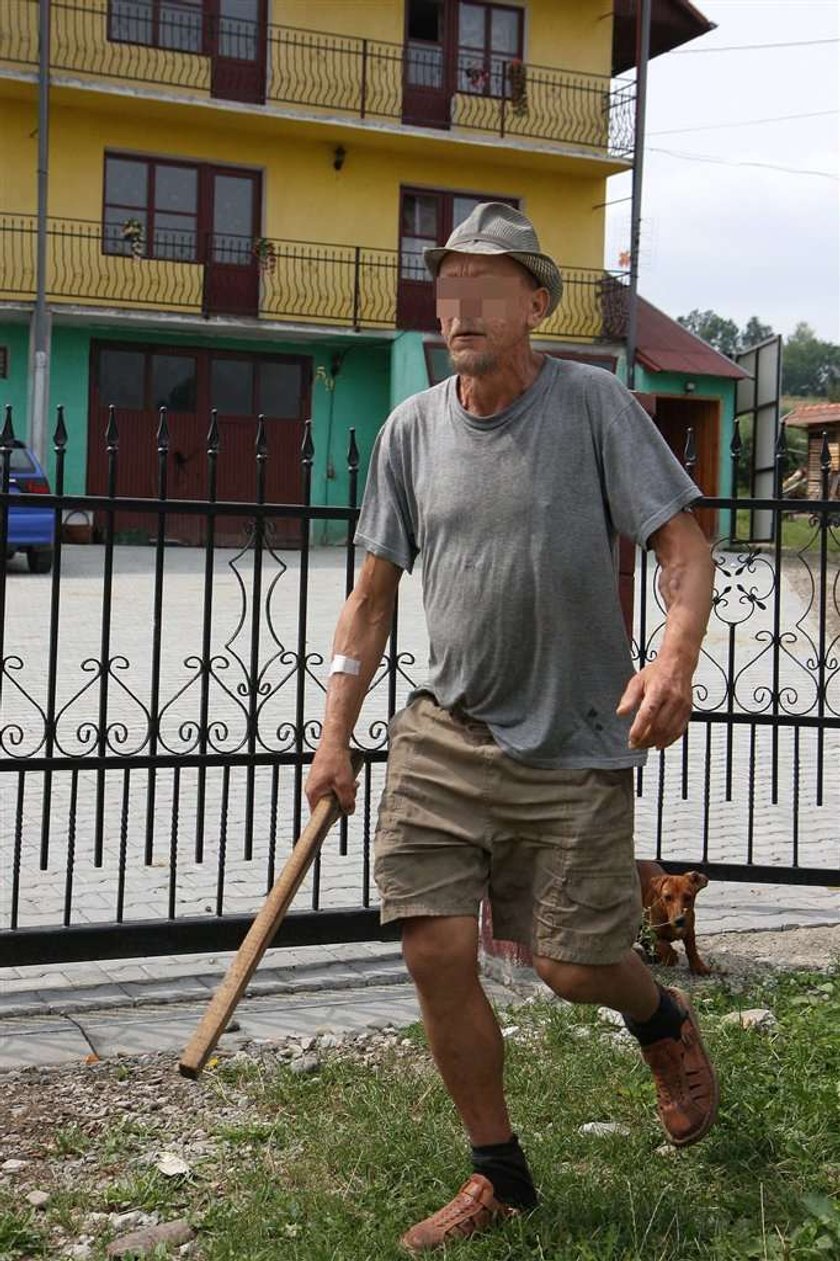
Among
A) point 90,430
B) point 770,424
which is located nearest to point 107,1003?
point 90,430

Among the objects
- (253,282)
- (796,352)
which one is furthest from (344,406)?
(796,352)

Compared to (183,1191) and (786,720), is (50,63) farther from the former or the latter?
(183,1191)

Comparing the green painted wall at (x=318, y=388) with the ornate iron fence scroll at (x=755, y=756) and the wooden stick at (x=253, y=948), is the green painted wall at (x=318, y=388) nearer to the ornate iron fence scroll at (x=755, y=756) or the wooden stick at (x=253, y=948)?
the ornate iron fence scroll at (x=755, y=756)

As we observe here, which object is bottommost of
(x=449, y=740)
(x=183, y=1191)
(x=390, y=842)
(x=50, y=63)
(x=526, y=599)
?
(x=183, y=1191)

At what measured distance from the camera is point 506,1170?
3.24 meters

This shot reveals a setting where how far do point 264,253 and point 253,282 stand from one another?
1.77 ft

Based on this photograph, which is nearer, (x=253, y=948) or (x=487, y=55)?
(x=253, y=948)

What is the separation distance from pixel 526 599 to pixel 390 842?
611 millimetres

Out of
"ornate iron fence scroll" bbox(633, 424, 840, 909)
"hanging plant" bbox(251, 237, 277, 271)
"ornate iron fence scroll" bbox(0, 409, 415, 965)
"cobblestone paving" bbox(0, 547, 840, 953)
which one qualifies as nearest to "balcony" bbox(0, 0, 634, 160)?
"hanging plant" bbox(251, 237, 277, 271)

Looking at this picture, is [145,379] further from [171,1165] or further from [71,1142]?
[171,1165]

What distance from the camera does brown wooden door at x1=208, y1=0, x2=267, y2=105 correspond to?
2636cm

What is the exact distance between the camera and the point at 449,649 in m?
3.42

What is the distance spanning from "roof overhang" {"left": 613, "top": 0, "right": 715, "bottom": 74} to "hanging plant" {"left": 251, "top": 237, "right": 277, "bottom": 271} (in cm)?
828

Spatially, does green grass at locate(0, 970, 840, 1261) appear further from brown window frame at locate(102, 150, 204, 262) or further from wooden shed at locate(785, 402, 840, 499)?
wooden shed at locate(785, 402, 840, 499)
